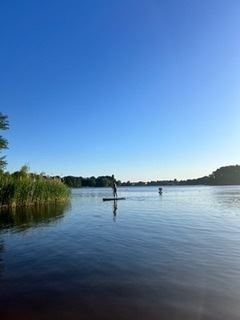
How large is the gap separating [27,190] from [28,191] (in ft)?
0.75

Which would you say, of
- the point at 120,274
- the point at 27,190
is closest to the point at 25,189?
the point at 27,190

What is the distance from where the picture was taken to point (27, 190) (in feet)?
133

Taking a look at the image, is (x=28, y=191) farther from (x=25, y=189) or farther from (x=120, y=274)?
(x=120, y=274)

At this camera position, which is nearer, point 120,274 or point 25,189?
point 120,274

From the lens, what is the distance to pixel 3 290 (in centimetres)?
1045

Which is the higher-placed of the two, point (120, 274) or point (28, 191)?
point (28, 191)

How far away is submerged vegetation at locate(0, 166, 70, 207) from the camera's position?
37.5 meters

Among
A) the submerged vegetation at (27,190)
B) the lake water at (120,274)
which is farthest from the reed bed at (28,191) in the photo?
the lake water at (120,274)

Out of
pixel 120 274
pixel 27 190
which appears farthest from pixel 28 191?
pixel 120 274

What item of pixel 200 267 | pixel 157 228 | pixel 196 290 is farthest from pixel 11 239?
pixel 196 290

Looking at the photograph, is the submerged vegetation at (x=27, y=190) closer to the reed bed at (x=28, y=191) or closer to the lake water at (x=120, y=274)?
the reed bed at (x=28, y=191)

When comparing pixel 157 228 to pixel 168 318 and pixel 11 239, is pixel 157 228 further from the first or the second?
pixel 168 318

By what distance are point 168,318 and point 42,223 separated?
18327mm

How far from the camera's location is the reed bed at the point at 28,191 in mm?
37441
